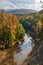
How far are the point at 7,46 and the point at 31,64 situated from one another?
17659 millimetres

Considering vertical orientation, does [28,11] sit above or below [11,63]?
above

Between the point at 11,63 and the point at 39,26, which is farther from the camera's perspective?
the point at 39,26

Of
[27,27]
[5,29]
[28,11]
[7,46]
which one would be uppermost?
[28,11]

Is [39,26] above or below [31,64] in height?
above

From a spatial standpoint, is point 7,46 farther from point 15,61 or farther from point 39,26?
point 39,26

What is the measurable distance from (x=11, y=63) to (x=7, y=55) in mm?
5797

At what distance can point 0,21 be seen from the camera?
50656 millimetres

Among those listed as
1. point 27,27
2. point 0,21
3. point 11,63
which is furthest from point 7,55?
point 27,27

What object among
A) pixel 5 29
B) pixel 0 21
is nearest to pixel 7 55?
pixel 5 29

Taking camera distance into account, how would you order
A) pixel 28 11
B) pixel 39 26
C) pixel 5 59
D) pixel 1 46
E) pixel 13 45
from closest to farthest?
1. pixel 5 59
2. pixel 1 46
3. pixel 13 45
4. pixel 39 26
5. pixel 28 11

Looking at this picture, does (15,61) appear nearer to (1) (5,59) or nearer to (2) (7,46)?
(1) (5,59)

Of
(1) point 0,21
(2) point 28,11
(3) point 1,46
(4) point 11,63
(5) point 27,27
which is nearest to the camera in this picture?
(4) point 11,63

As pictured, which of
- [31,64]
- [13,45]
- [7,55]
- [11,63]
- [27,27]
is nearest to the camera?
[31,64]

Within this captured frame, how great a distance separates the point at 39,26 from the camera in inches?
2411
